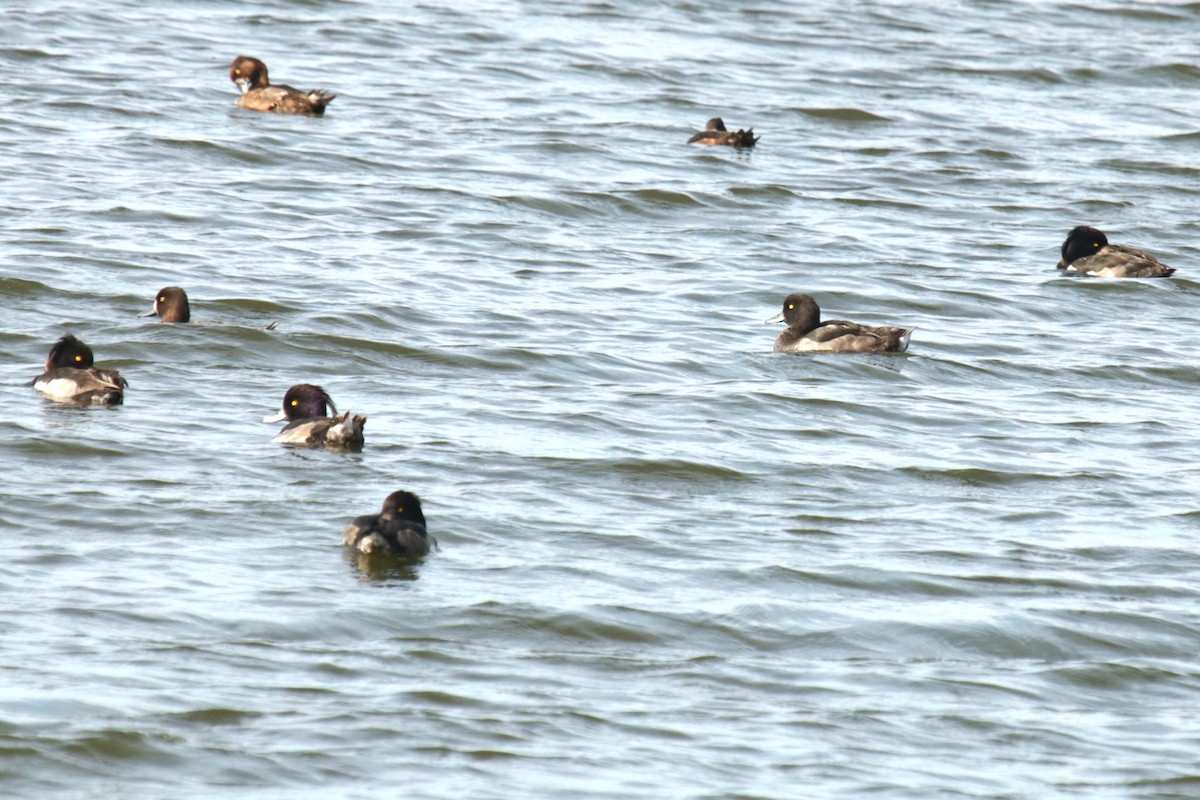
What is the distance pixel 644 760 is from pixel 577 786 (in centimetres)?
34

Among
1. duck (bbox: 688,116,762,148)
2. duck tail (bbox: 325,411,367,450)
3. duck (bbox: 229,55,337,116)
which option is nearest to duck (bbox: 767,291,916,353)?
duck tail (bbox: 325,411,367,450)

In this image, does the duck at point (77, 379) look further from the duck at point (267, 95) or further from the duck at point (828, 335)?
the duck at point (267, 95)

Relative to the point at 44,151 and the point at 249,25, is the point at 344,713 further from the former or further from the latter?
the point at 249,25

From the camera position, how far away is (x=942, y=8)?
36.2 metres

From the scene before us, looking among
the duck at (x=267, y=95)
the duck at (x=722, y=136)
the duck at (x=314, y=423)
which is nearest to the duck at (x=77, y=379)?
the duck at (x=314, y=423)

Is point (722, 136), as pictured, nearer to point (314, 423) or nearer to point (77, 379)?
point (77, 379)

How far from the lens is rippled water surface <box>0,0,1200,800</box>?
828 cm

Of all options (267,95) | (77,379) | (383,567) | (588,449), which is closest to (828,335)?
(588,449)

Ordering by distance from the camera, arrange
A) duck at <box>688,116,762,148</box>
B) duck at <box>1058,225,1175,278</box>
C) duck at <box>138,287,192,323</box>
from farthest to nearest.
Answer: duck at <box>688,116,762,148</box>, duck at <box>1058,225,1175,278</box>, duck at <box>138,287,192,323</box>

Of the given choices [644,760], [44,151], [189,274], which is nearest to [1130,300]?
[189,274]

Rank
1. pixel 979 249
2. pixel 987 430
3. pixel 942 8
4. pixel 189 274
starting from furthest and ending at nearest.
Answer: pixel 942 8, pixel 979 249, pixel 189 274, pixel 987 430

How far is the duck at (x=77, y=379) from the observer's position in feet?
41.5

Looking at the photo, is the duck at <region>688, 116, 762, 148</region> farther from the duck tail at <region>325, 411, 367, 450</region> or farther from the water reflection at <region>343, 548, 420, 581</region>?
the water reflection at <region>343, 548, 420, 581</region>

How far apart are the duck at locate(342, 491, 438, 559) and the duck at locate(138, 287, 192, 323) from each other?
4.64 meters
